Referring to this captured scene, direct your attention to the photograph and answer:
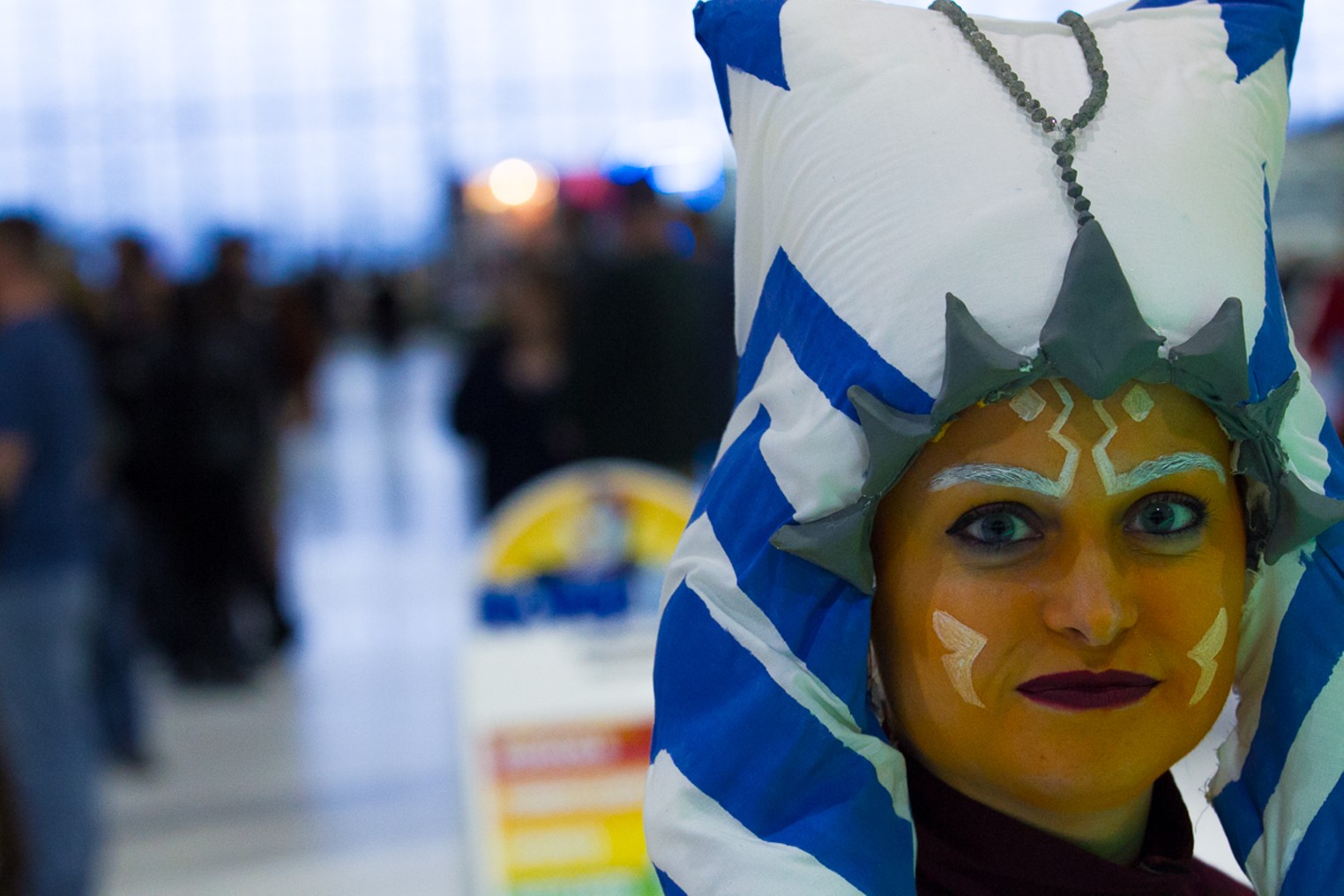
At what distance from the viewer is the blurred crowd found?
3262mm

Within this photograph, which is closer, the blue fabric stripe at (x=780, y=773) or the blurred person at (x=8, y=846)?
the blue fabric stripe at (x=780, y=773)

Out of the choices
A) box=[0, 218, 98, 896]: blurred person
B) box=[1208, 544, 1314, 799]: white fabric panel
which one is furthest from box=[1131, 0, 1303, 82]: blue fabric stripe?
box=[0, 218, 98, 896]: blurred person

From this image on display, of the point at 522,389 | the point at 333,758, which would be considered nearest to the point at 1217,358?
the point at 522,389

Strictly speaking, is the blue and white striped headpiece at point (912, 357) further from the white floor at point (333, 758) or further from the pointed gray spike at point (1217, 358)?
the white floor at point (333, 758)

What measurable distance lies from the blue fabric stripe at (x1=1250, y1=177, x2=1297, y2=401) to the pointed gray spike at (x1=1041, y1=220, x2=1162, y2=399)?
11cm

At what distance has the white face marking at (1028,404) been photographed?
895 millimetres

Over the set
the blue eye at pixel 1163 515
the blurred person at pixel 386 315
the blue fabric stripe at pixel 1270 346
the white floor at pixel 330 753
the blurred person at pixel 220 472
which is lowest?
the blurred person at pixel 386 315

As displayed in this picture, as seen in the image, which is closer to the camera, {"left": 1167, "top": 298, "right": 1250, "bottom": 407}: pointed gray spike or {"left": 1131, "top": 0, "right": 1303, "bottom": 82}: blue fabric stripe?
{"left": 1167, "top": 298, "right": 1250, "bottom": 407}: pointed gray spike

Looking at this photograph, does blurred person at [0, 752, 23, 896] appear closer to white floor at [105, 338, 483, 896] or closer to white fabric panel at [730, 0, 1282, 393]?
white floor at [105, 338, 483, 896]

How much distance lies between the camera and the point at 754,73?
3.34 feet

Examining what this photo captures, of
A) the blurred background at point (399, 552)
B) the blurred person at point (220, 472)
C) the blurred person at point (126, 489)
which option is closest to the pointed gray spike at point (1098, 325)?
the blurred background at point (399, 552)

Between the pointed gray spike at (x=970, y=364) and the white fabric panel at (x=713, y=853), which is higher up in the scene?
the pointed gray spike at (x=970, y=364)

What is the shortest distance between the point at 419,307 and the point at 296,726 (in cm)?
1920

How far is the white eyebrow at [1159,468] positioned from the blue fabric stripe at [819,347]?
13 centimetres
